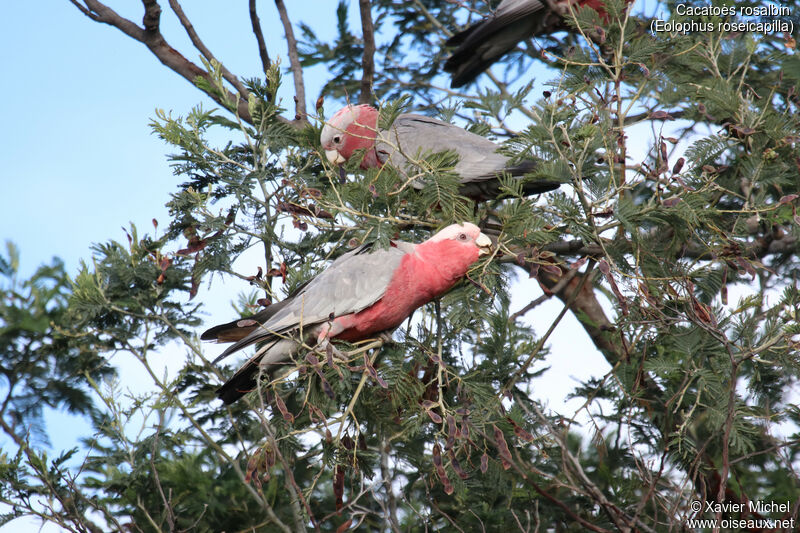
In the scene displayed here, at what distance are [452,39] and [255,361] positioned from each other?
3.02 meters

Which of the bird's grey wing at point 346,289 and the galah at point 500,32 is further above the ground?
the galah at point 500,32

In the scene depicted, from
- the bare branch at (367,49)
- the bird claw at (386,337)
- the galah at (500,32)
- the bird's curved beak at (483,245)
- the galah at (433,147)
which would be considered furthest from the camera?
the bare branch at (367,49)

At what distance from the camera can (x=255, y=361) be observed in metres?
3.18

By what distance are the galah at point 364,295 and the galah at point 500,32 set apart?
7.47 feet

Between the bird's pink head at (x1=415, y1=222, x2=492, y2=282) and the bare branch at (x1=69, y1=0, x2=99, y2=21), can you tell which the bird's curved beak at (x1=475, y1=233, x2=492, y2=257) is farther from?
the bare branch at (x1=69, y1=0, x2=99, y2=21)

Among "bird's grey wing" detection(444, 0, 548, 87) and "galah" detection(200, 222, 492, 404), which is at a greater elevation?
"bird's grey wing" detection(444, 0, 548, 87)

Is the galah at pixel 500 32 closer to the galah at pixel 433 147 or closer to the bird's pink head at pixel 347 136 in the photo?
the galah at pixel 433 147

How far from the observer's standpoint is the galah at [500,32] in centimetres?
492

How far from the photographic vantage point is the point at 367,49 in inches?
201

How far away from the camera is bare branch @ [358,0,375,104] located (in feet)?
16.6

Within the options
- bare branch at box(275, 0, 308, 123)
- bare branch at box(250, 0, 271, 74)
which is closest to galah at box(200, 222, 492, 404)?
bare branch at box(275, 0, 308, 123)

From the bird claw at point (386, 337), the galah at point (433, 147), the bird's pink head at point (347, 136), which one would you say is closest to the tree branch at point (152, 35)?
the bird's pink head at point (347, 136)

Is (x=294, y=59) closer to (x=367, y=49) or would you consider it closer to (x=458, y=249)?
(x=367, y=49)

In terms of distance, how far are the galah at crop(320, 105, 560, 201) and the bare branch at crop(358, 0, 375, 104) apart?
0.69m
